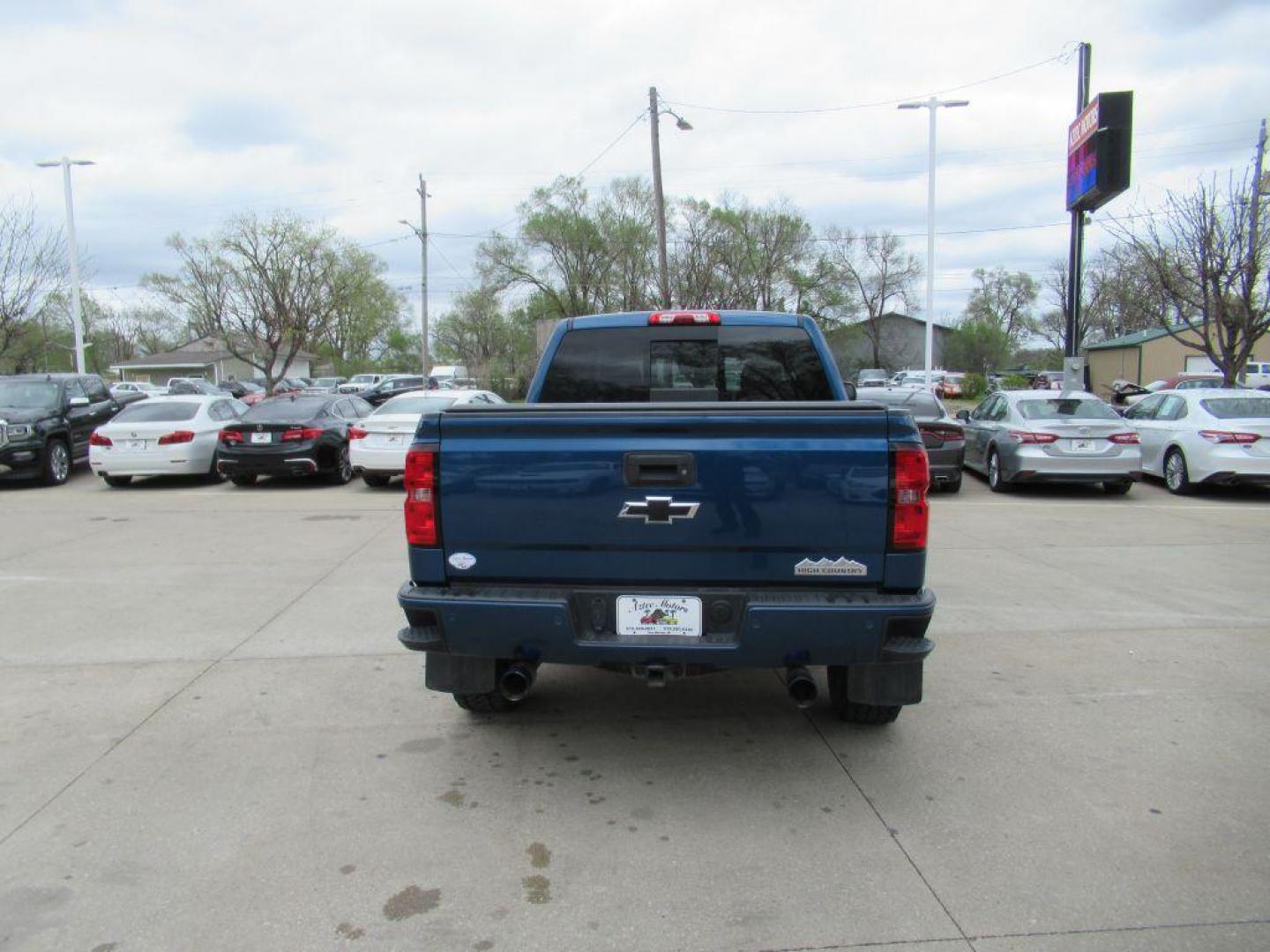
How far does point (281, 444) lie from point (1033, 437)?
35.4ft

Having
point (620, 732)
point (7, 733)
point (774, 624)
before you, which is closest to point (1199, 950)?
point (774, 624)

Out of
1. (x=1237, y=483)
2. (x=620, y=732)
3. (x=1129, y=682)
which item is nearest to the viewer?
(x=620, y=732)

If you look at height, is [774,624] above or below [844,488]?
below

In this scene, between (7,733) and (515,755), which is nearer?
(515,755)

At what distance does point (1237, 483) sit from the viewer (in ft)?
42.2

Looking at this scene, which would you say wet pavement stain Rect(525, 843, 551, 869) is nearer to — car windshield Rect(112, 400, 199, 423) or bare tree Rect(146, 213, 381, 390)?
car windshield Rect(112, 400, 199, 423)

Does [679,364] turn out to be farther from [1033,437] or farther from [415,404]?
[415,404]

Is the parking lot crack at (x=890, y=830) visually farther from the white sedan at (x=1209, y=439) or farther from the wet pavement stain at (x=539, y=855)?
the white sedan at (x=1209, y=439)

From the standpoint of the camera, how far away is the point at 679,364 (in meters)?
4.95

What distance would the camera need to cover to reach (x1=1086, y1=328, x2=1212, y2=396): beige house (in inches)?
1959

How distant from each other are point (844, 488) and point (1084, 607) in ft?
13.7

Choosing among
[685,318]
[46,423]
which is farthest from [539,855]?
[46,423]

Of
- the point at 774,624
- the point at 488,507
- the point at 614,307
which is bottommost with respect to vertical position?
the point at 774,624

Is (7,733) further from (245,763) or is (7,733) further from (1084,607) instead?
(1084,607)
